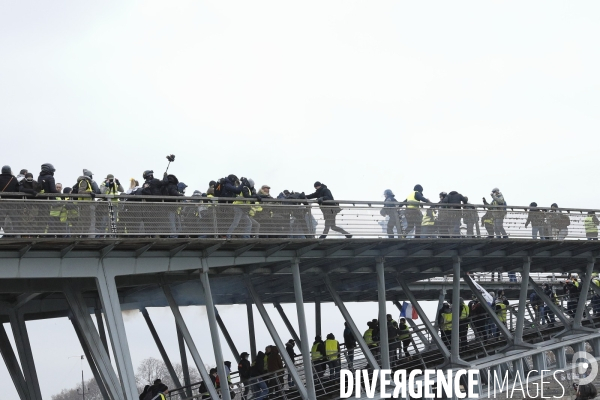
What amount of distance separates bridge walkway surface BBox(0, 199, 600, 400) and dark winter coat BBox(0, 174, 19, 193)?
0.79 meters

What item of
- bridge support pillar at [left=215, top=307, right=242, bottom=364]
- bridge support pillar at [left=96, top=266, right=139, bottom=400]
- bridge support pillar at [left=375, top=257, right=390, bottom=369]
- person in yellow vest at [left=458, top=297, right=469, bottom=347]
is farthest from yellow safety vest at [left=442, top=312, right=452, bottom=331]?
bridge support pillar at [left=96, top=266, right=139, bottom=400]

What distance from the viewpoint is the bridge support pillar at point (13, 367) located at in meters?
30.0

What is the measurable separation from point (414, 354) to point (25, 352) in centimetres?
1328

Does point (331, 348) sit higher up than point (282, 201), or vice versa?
point (282, 201)

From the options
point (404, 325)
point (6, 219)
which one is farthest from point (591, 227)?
point (6, 219)

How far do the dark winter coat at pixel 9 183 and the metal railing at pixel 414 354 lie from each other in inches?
369

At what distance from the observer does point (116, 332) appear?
24.0m

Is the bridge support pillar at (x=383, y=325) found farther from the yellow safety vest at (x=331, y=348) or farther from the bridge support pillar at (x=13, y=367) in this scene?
Answer: the bridge support pillar at (x=13, y=367)

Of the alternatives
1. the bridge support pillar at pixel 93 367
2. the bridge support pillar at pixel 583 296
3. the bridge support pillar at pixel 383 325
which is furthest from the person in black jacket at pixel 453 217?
the bridge support pillar at pixel 93 367

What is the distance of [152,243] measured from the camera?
24438mm

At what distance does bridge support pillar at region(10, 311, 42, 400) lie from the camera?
2900 cm

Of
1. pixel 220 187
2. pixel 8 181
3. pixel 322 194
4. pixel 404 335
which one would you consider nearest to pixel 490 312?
pixel 404 335

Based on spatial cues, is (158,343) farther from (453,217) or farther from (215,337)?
(453,217)

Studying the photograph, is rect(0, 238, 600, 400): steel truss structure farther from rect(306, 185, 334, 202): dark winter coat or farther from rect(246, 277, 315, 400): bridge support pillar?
rect(306, 185, 334, 202): dark winter coat
